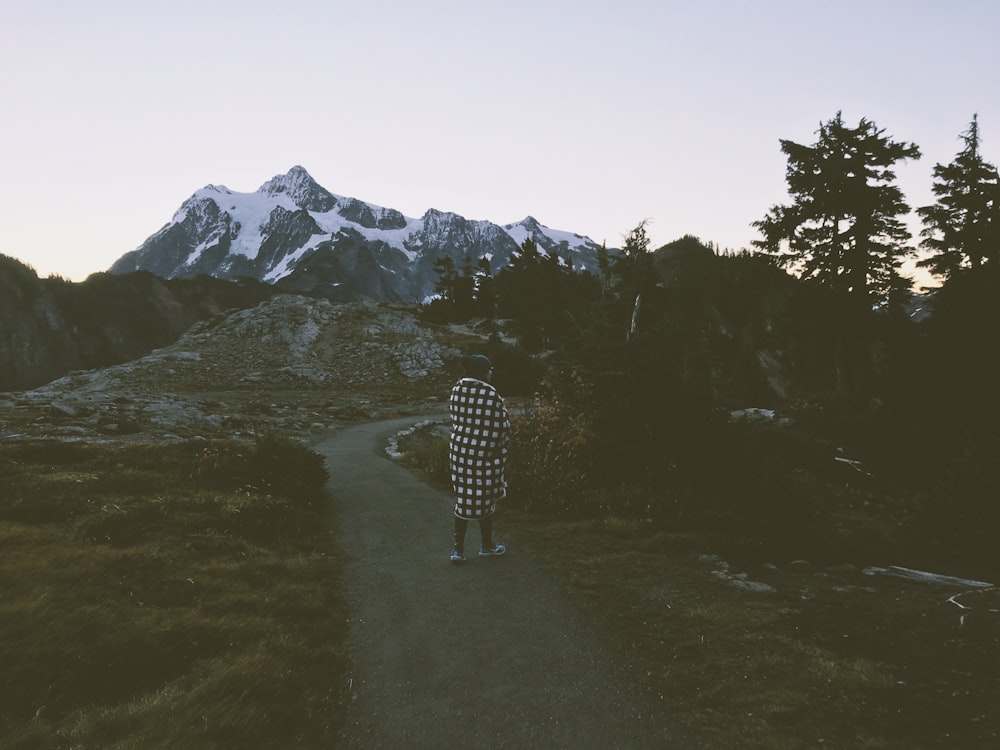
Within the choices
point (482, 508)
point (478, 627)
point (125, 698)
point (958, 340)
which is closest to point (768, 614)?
point (478, 627)

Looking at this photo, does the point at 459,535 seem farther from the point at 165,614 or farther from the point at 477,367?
the point at 165,614

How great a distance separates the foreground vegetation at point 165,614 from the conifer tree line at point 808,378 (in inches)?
198

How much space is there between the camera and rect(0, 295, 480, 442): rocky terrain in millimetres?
17203

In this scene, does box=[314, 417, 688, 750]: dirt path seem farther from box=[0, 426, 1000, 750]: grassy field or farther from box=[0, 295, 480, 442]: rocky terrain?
box=[0, 295, 480, 442]: rocky terrain

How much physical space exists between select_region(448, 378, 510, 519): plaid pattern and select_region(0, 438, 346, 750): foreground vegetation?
1.93 m

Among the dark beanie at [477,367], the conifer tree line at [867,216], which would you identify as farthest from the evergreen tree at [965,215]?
the dark beanie at [477,367]

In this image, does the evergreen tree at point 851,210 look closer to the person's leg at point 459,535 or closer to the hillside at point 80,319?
the person's leg at point 459,535

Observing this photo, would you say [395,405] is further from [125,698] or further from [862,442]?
[125,698]

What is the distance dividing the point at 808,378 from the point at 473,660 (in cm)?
2638

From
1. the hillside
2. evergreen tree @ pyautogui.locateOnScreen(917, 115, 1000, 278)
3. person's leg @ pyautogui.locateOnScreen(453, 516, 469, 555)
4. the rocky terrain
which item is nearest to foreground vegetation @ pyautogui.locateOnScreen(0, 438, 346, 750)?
person's leg @ pyautogui.locateOnScreen(453, 516, 469, 555)

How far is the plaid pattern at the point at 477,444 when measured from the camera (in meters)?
6.67

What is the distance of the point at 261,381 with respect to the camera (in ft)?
130

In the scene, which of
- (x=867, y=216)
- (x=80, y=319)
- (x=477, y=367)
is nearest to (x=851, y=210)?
(x=867, y=216)

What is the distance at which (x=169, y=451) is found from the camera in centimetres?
1213
